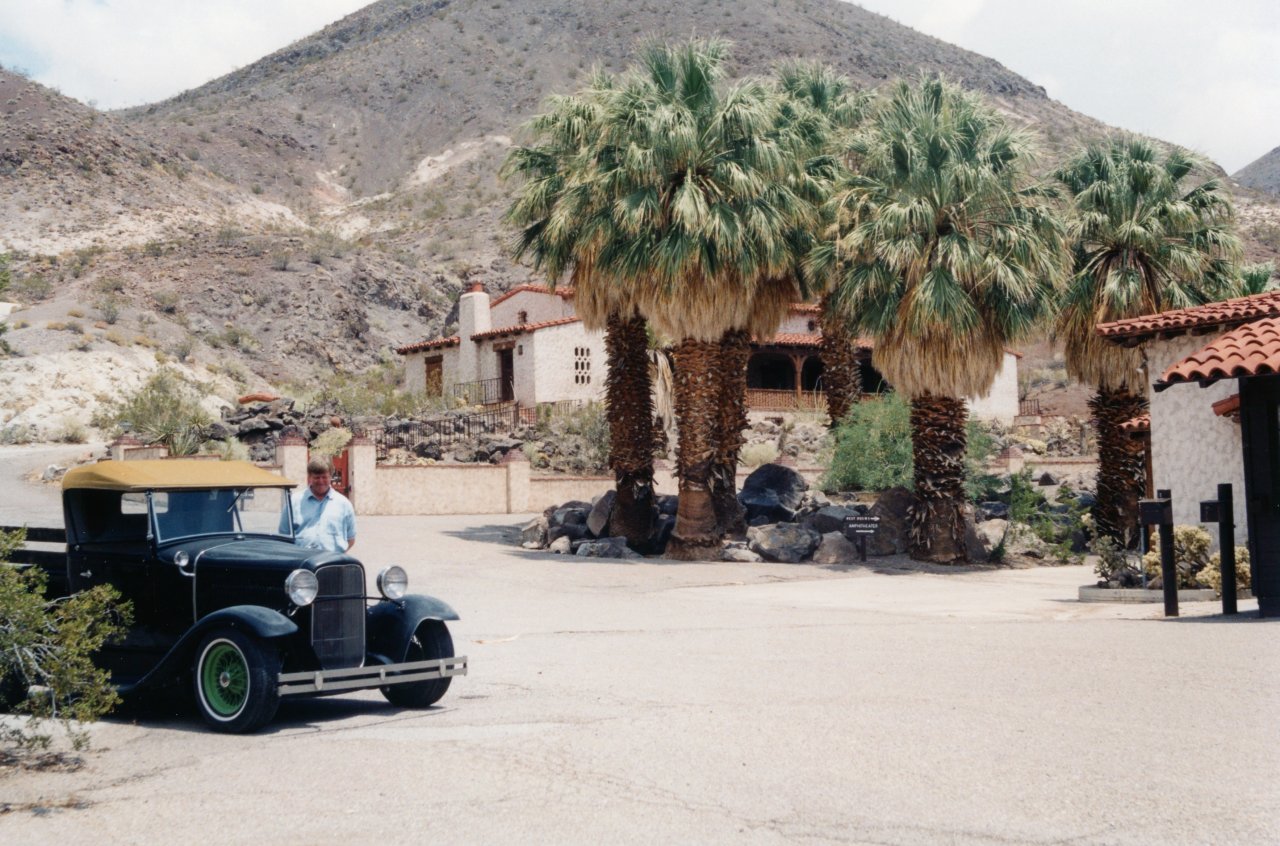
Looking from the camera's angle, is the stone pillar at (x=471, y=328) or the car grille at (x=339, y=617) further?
the stone pillar at (x=471, y=328)

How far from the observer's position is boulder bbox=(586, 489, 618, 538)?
27938 millimetres

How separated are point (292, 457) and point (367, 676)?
82.2ft

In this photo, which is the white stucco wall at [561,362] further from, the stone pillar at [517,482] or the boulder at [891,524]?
the boulder at [891,524]

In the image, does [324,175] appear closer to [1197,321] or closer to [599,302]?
[599,302]

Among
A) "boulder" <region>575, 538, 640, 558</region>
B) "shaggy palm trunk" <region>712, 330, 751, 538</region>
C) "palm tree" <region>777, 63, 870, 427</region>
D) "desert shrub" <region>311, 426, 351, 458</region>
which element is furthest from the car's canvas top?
"desert shrub" <region>311, 426, 351, 458</region>

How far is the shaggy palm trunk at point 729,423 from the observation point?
27391mm

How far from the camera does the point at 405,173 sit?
116562mm

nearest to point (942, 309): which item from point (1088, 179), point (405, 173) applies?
point (1088, 179)

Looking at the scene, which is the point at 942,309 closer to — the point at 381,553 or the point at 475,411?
the point at 381,553

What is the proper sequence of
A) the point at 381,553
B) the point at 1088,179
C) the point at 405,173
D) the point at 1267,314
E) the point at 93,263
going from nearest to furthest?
the point at 1267,314, the point at 381,553, the point at 1088,179, the point at 93,263, the point at 405,173

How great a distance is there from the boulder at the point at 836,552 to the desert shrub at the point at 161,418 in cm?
2107

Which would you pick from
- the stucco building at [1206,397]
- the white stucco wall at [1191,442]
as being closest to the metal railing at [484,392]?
the stucco building at [1206,397]

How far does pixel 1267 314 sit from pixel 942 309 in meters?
7.51

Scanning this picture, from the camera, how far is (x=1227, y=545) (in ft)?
47.1
